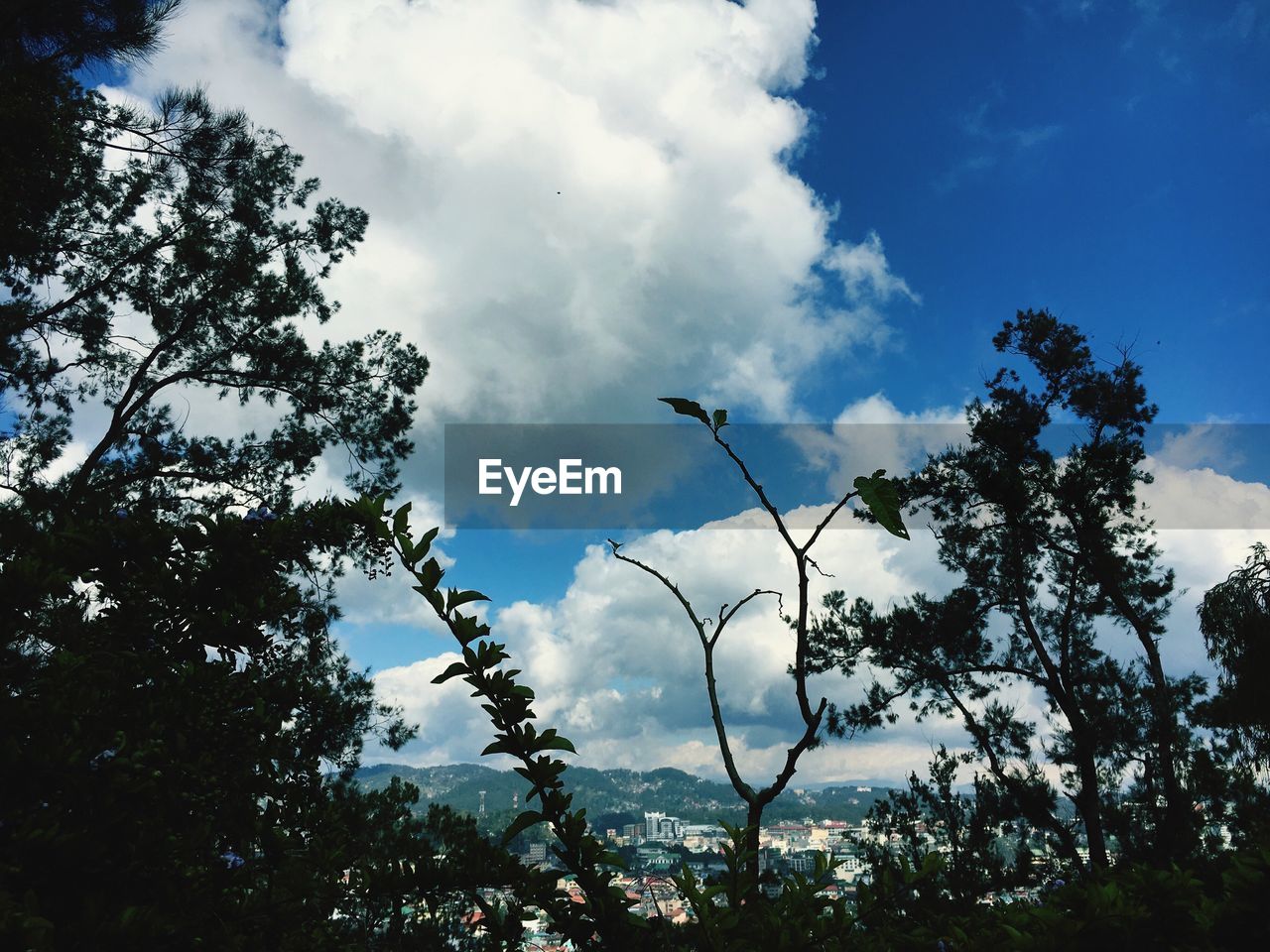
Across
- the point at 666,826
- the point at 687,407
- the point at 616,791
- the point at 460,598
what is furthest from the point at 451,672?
the point at 616,791

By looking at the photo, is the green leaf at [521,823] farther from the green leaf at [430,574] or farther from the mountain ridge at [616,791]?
the mountain ridge at [616,791]

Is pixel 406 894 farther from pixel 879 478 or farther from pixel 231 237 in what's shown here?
pixel 231 237

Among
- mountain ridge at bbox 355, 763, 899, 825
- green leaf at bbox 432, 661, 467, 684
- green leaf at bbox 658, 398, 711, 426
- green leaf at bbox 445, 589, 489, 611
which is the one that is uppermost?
green leaf at bbox 658, 398, 711, 426

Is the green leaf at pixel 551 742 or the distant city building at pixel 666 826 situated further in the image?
the distant city building at pixel 666 826

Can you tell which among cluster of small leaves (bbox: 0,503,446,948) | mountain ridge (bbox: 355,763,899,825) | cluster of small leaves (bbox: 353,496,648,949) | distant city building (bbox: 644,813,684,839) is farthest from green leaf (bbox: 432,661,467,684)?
mountain ridge (bbox: 355,763,899,825)

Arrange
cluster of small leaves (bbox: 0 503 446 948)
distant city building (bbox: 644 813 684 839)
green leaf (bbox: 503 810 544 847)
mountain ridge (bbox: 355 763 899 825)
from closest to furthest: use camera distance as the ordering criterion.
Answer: green leaf (bbox: 503 810 544 847)
cluster of small leaves (bbox: 0 503 446 948)
distant city building (bbox: 644 813 684 839)
mountain ridge (bbox: 355 763 899 825)

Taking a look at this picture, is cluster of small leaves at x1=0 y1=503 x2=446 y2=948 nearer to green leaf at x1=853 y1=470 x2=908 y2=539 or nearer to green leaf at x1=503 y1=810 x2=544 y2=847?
green leaf at x1=503 y1=810 x2=544 y2=847

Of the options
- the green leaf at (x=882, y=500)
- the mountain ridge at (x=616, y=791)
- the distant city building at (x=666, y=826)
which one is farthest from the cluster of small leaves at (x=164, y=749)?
the mountain ridge at (x=616, y=791)
